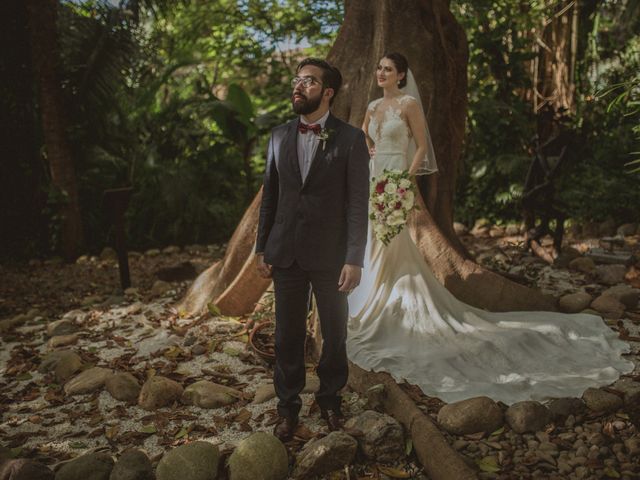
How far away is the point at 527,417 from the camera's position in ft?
10.4

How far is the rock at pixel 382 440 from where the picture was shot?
2.95 m

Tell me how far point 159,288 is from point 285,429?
4159 millimetres

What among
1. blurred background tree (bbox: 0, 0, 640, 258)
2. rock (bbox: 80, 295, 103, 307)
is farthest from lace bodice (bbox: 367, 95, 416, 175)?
blurred background tree (bbox: 0, 0, 640, 258)

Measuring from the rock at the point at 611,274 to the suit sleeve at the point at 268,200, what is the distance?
4461mm

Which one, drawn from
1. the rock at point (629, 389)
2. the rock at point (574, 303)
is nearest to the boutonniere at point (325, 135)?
the rock at point (629, 389)

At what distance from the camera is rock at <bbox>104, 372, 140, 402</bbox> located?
391cm

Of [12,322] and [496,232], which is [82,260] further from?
[496,232]

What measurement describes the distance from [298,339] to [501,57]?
7981 millimetres

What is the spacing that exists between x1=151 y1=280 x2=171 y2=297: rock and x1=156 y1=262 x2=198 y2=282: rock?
385 mm

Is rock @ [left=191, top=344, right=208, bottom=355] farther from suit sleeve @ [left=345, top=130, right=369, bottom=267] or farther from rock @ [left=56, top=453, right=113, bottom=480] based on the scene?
suit sleeve @ [left=345, top=130, right=369, bottom=267]

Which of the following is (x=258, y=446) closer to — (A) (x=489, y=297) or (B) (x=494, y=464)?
(B) (x=494, y=464)

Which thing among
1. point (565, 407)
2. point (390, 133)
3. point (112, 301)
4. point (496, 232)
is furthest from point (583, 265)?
point (112, 301)

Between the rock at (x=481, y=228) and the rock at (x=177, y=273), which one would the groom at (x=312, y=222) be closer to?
the rock at (x=177, y=273)

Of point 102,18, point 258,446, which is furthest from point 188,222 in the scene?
point 258,446
